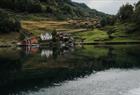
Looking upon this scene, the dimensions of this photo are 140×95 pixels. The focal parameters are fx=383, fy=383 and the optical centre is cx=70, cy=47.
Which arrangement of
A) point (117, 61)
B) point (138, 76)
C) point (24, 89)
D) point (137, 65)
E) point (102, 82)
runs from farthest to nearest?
point (117, 61) < point (137, 65) < point (138, 76) < point (102, 82) < point (24, 89)

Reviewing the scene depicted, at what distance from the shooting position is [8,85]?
9881 centimetres

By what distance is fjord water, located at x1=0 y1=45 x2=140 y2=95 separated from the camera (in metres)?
89.8

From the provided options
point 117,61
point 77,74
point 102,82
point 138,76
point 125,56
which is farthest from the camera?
point 125,56

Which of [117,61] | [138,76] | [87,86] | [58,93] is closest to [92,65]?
[117,61]

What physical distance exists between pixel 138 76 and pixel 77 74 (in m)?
18.6

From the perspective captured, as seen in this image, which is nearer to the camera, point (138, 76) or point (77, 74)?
point (138, 76)

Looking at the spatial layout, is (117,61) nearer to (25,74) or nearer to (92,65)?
(92,65)

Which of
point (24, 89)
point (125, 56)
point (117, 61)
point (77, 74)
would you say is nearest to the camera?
point (24, 89)

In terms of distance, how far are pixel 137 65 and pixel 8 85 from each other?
51.2m

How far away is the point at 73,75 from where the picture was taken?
370 ft

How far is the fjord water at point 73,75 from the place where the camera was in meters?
89.8

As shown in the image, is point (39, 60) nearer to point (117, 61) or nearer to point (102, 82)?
point (117, 61)

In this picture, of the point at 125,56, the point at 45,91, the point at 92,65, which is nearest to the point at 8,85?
the point at 45,91

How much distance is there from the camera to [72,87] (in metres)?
93.5
